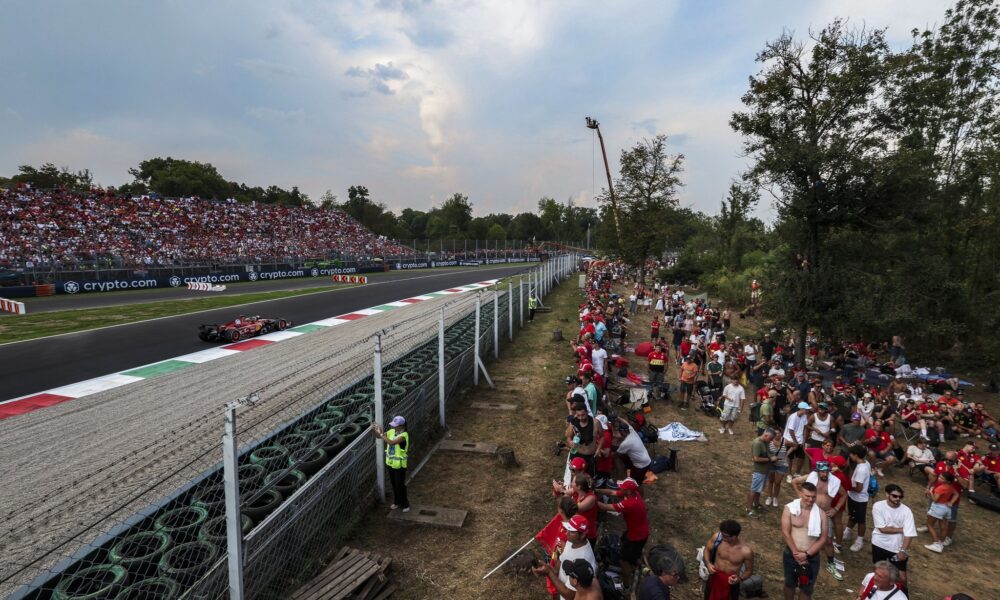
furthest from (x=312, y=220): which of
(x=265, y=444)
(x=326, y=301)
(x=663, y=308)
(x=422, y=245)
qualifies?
(x=265, y=444)

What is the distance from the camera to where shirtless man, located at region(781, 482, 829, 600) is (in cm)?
504

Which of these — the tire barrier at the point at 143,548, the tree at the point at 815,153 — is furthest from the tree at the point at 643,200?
the tire barrier at the point at 143,548

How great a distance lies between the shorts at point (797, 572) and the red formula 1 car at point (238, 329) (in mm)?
16484

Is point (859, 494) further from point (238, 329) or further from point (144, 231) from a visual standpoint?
point (144, 231)

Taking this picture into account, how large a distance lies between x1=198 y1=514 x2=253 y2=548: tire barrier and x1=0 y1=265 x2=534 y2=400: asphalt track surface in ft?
33.9

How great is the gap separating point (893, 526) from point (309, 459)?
280 inches

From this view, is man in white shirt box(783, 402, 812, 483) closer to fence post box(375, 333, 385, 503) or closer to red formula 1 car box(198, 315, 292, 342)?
fence post box(375, 333, 385, 503)

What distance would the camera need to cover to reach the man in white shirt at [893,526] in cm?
555

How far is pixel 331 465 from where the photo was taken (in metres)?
5.45

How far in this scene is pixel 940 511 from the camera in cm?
685

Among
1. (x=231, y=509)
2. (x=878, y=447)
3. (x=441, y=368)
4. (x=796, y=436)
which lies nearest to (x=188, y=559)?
(x=231, y=509)

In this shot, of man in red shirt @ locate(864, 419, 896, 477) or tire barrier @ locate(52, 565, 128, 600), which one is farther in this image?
man in red shirt @ locate(864, 419, 896, 477)

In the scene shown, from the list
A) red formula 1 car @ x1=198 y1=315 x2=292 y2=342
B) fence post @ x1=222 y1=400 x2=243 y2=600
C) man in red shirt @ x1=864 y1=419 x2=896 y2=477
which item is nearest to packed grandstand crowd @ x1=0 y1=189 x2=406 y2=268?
red formula 1 car @ x1=198 y1=315 x2=292 y2=342

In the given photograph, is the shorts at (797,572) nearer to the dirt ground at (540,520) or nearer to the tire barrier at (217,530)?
the dirt ground at (540,520)
